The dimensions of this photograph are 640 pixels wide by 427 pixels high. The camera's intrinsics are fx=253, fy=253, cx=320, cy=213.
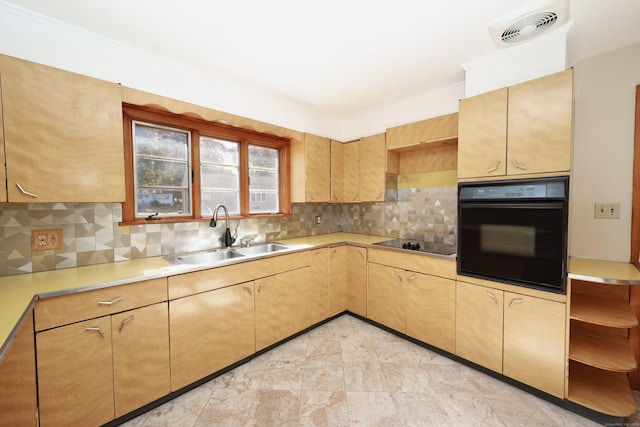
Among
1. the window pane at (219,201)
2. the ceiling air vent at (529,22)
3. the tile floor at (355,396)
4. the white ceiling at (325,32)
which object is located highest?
the white ceiling at (325,32)

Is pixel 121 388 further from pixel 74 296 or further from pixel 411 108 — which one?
pixel 411 108

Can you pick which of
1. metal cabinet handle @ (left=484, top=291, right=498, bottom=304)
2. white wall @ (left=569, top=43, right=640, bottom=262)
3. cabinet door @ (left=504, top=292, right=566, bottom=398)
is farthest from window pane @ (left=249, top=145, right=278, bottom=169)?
white wall @ (left=569, top=43, right=640, bottom=262)

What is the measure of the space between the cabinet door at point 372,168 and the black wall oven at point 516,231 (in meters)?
1.02

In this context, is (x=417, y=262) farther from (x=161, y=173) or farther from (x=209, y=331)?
(x=161, y=173)

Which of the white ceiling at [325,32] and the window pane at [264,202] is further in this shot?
the window pane at [264,202]

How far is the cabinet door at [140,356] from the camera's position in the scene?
60.2 inches

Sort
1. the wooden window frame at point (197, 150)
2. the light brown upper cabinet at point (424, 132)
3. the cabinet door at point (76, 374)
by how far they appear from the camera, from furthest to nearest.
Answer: the light brown upper cabinet at point (424, 132) → the wooden window frame at point (197, 150) → the cabinet door at point (76, 374)

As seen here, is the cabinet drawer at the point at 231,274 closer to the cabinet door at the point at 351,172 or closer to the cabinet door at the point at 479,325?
the cabinet door at the point at 351,172

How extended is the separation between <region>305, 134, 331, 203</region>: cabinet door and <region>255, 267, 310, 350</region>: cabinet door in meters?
0.95

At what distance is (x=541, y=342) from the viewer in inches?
68.3

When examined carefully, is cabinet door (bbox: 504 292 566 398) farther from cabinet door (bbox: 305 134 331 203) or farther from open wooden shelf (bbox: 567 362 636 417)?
cabinet door (bbox: 305 134 331 203)

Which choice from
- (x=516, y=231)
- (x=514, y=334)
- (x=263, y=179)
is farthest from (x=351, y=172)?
(x=514, y=334)

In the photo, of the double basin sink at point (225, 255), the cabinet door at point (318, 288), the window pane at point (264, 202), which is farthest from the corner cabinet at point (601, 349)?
the window pane at point (264, 202)

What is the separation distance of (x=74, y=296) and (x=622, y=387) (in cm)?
344
